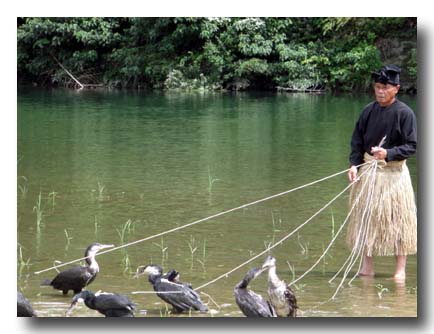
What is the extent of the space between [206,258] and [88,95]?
202 inches

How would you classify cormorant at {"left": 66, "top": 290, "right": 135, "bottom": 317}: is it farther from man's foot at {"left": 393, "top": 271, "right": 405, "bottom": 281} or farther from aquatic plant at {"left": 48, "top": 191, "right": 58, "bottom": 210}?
aquatic plant at {"left": 48, "top": 191, "right": 58, "bottom": 210}

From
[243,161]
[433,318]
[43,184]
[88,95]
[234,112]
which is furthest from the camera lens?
[234,112]

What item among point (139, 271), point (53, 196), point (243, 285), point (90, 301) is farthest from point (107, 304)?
point (53, 196)

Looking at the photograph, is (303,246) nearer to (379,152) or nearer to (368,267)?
(368,267)

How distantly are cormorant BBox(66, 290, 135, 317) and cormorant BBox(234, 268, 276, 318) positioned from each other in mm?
619

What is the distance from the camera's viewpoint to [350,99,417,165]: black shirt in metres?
6.75

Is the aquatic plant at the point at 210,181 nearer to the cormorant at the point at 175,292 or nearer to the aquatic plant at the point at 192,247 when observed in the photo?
the aquatic plant at the point at 192,247

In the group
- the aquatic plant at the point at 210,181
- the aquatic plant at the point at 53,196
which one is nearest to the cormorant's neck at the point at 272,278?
the aquatic plant at the point at 53,196

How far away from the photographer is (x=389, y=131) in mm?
6852

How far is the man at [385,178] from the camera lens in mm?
6801

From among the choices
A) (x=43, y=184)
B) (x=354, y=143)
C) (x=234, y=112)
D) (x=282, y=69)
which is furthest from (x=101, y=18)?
(x=234, y=112)

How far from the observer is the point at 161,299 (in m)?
6.64

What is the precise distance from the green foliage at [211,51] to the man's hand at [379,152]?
99 centimetres
